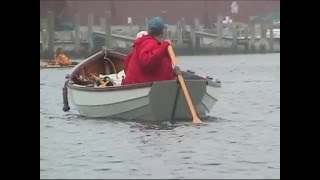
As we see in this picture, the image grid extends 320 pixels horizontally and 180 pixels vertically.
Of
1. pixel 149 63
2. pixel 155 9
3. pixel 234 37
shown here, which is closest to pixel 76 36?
pixel 155 9

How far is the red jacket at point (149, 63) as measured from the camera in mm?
13555

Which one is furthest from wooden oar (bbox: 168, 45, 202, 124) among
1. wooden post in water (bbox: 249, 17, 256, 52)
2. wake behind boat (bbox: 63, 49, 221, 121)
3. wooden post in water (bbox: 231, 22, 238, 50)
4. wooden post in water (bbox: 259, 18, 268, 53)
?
wooden post in water (bbox: 259, 18, 268, 53)

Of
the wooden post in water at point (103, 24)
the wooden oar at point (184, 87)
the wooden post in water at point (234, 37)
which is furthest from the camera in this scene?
the wooden post in water at point (234, 37)

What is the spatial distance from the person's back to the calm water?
77 cm

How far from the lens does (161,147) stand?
465 inches

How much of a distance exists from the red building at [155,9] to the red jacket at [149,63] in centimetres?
4287

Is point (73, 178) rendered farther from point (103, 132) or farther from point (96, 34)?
point (96, 34)

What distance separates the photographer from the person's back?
13.6 meters

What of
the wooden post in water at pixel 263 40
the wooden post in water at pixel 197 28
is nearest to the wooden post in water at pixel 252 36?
the wooden post in water at pixel 263 40

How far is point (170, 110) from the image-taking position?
13805mm

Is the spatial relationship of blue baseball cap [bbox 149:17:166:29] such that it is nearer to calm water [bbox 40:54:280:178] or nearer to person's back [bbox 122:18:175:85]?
person's back [bbox 122:18:175:85]

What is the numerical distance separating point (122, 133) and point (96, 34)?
1671 inches

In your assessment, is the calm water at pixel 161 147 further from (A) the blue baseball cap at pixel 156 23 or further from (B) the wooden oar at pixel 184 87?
(A) the blue baseball cap at pixel 156 23
